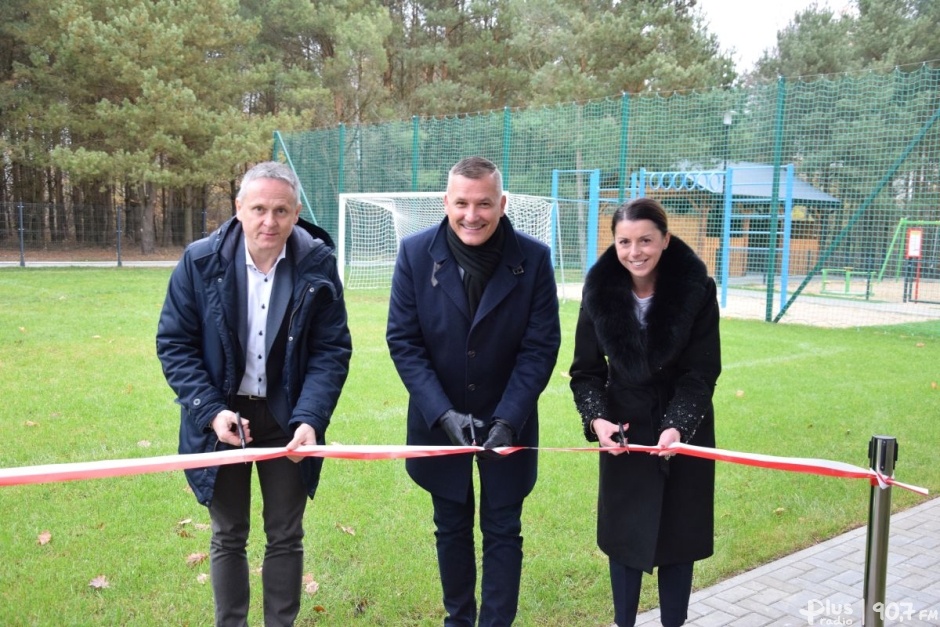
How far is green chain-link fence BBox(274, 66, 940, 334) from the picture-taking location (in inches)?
554

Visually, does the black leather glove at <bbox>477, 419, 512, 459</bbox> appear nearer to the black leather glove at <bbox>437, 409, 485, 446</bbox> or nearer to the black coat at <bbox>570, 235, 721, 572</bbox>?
the black leather glove at <bbox>437, 409, 485, 446</bbox>

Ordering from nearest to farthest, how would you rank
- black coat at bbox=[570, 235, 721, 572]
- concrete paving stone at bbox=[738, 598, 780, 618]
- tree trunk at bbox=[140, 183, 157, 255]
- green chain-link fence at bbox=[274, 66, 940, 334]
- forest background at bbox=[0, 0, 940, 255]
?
1. black coat at bbox=[570, 235, 721, 572]
2. concrete paving stone at bbox=[738, 598, 780, 618]
3. green chain-link fence at bbox=[274, 66, 940, 334]
4. forest background at bbox=[0, 0, 940, 255]
5. tree trunk at bbox=[140, 183, 157, 255]

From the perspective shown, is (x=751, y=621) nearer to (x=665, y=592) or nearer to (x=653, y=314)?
(x=665, y=592)

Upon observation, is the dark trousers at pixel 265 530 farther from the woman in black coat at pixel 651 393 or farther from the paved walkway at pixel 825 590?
the paved walkway at pixel 825 590

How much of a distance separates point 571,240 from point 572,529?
58.8 feet

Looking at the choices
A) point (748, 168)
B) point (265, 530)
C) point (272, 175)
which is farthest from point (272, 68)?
point (265, 530)

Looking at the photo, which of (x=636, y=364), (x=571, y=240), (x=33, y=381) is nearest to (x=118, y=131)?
(x=571, y=240)

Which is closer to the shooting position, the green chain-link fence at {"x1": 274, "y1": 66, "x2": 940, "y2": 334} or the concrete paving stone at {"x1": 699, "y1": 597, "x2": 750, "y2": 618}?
the concrete paving stone at {"x1": 699, "y1": 597, "x2": 750, "y2": 618}

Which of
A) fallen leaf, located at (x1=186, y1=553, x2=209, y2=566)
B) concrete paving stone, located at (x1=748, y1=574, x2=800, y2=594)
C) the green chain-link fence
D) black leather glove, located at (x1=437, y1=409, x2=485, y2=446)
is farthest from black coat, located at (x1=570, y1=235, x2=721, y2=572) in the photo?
the green chain-link fence

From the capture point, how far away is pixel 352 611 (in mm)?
3484

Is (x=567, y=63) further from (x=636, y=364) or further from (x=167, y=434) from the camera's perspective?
(x=636, y=364)

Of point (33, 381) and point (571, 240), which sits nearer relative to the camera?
point (33, 381)

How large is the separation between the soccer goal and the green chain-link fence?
0.60 m

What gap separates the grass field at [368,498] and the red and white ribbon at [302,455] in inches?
37.3
